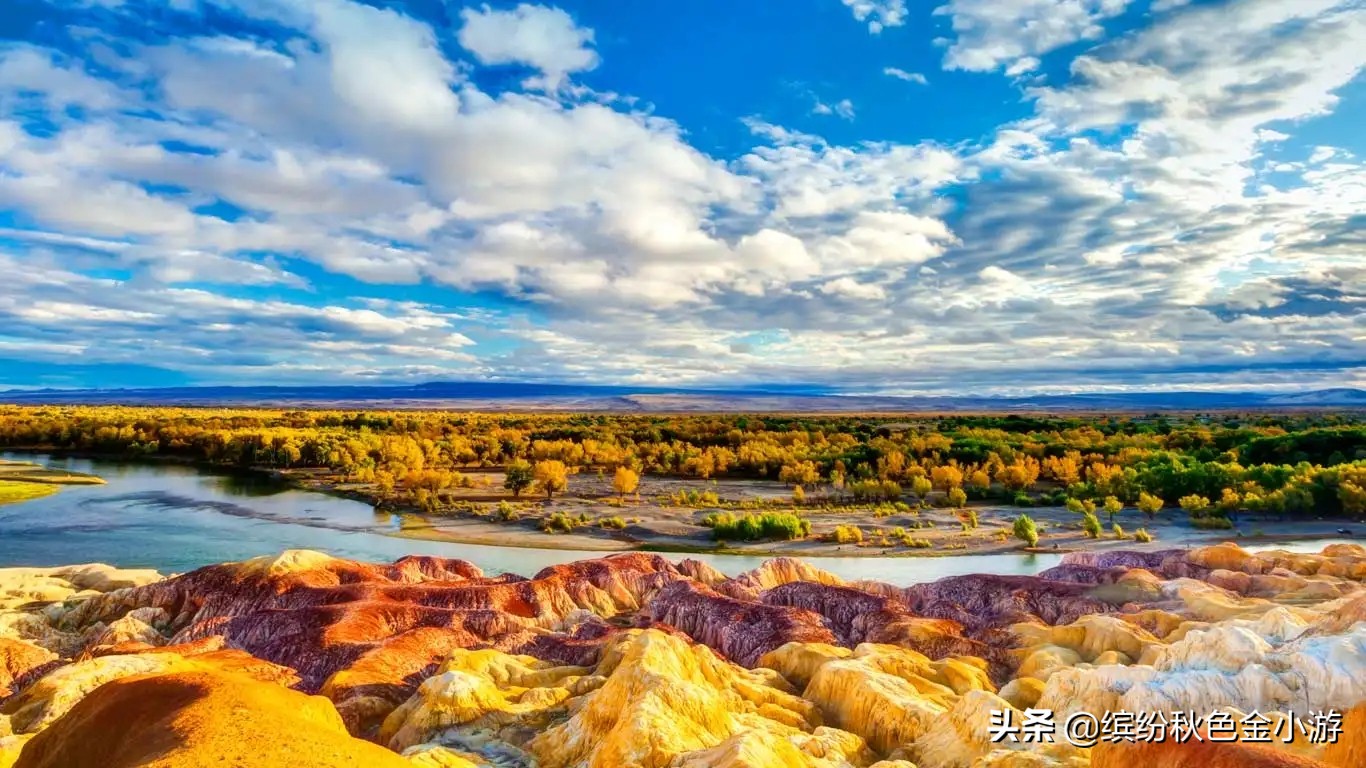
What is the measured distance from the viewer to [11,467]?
8531cm

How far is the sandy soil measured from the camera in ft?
175

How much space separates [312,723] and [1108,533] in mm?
57430

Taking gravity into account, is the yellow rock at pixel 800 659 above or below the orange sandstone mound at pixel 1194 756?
below

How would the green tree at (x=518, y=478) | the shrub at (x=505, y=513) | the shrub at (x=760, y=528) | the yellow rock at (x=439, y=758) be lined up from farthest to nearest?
1. the green tree at (x=518, y=478)
2. the shrub at (x=505, y=513)
3. the shrub at (x=760, y=528)
4. the yellow rock at (x=439, y=758)

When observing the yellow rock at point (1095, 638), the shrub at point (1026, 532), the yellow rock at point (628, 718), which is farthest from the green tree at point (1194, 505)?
the yellow rock at point (628, 718)

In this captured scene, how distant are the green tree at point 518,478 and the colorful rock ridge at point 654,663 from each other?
37.4 meters

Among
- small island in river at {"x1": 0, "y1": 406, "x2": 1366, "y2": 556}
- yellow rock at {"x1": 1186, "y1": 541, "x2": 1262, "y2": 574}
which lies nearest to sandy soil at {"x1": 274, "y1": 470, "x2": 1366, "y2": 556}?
small island in river at {"x1": 0, "y1": 406, "x2": 1366, "y2": 556}

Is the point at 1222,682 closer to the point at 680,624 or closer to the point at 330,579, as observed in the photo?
the point at 680,624

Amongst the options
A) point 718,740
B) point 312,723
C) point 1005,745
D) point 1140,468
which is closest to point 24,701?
point 312,723

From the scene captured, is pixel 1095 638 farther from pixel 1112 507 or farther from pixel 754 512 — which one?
pixel 1112 507

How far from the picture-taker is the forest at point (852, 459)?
214 feet

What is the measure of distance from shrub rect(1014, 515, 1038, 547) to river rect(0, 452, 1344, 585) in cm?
198

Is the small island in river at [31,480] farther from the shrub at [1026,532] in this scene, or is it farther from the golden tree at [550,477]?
the shrub at [1026,532]

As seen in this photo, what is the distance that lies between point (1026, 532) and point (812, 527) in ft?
47.8
